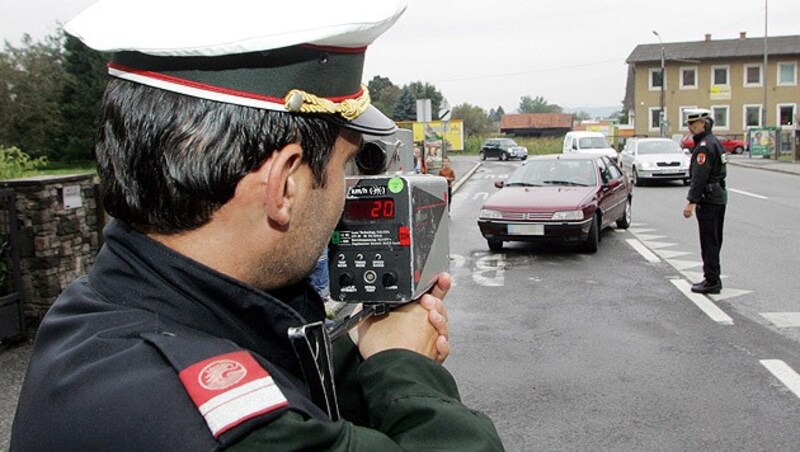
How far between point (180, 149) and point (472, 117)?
95.6m

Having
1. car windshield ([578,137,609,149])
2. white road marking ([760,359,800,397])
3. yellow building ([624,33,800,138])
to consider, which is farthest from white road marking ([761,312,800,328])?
yellow building ([624,33,800,138])

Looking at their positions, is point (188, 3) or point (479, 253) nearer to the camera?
point (188, 3)

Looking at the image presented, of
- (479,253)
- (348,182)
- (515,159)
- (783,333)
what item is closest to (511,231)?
(479,253)

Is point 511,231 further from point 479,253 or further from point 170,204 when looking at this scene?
point 170,204

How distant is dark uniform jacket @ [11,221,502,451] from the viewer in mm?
929

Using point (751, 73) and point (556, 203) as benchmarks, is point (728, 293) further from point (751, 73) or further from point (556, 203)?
point (751, 73)

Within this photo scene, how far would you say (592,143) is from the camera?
3025cm

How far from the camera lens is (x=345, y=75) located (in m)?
1.24

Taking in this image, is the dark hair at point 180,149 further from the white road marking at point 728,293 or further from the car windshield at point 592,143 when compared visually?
the car windshield at point 592,143

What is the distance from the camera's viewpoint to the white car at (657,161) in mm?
24859

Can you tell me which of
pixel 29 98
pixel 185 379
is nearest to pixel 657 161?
pixel 185 379

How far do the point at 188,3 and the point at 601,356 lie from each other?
5.64m

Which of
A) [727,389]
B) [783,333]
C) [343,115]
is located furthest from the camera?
[783,333]

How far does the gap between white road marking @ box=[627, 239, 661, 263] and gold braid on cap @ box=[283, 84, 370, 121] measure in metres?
10.2
